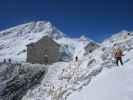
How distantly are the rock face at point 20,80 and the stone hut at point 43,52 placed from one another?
728 cm

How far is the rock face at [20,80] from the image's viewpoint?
2179 inches

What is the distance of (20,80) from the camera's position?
5872cm

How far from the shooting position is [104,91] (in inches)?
583

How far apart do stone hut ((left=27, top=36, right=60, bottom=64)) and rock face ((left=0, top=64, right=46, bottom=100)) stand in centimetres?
728

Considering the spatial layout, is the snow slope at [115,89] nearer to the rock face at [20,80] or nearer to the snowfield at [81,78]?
the snowfield at [81,78]

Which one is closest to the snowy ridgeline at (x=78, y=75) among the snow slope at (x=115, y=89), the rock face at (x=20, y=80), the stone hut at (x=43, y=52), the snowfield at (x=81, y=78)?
the snowfield at (x=81, y=78)

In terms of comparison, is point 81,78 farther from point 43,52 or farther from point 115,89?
point 43,52

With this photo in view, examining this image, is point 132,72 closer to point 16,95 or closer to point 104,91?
point 104,91

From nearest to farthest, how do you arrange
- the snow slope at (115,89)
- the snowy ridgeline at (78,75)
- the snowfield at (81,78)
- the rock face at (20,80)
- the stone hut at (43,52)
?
1. the snow slope at (115,89)
2. the snowfield at (81,78)
3. the snowy ridgeline at (78,75)
4. the rock face at (20,80)
5. the stone hut at (43,52)

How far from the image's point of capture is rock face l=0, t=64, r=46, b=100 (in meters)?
55.3

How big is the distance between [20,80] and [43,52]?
52.6 ft

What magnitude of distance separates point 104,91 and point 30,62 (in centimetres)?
5656

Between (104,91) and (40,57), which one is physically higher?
(40,57)

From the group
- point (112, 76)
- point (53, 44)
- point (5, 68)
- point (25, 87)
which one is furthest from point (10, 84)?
point (112, 76)
